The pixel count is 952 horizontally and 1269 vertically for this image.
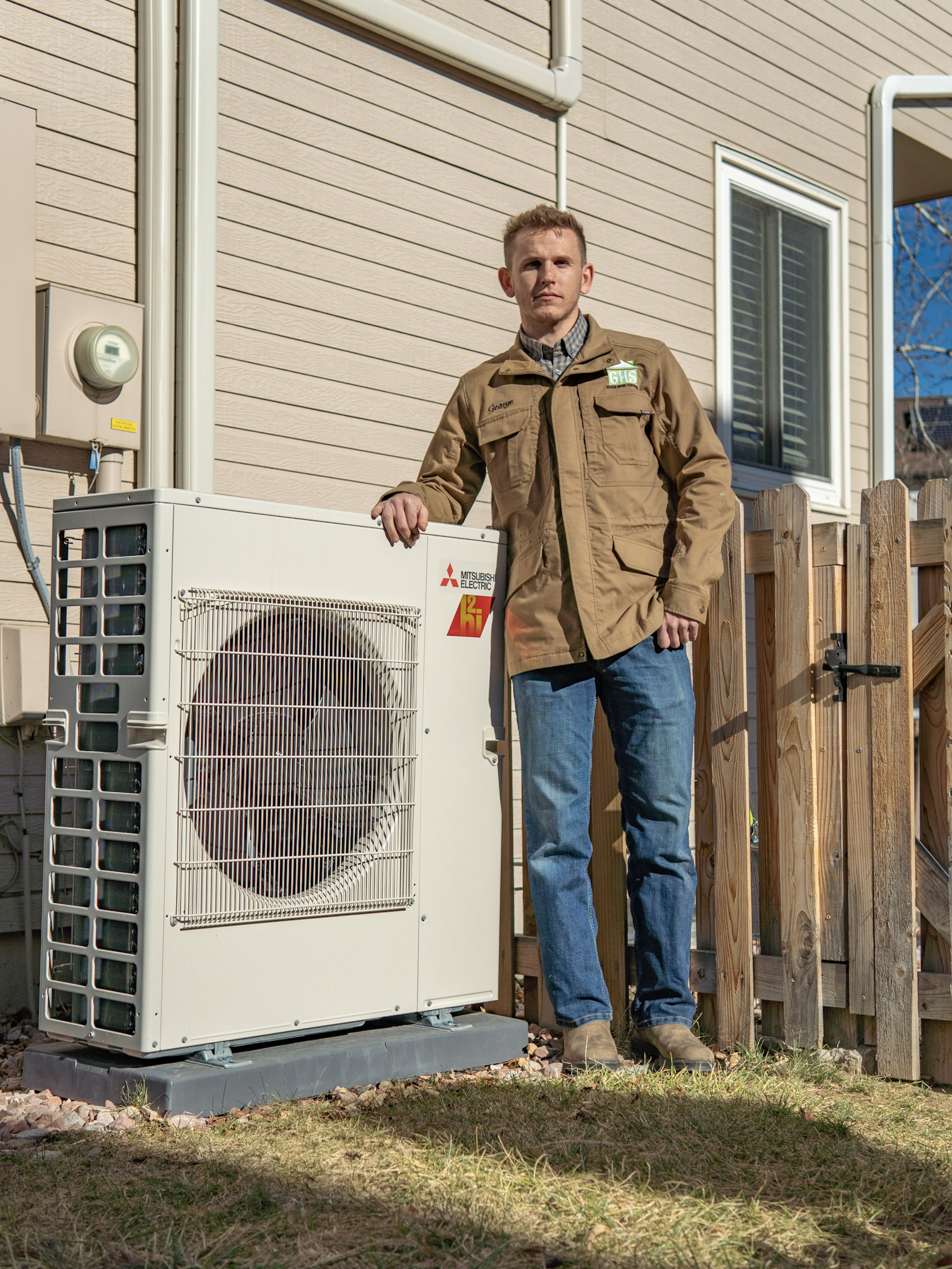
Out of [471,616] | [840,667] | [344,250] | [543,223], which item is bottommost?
[840,667]

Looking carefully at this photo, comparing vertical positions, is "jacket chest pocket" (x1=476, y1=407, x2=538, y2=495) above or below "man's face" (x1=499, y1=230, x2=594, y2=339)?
below

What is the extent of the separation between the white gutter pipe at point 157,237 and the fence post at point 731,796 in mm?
1648

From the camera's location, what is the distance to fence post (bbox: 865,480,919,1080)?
309cm

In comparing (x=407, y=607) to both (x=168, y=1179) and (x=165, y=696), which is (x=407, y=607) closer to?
(x=165, y=696)

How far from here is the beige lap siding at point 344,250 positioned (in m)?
4.11

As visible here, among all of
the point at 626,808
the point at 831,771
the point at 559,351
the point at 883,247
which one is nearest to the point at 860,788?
the point at 831,771

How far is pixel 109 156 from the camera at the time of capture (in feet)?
12.4

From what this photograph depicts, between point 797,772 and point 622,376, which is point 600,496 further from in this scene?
point 797,772

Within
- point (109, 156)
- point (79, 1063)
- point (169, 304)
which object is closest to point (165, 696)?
point (79, 1063)

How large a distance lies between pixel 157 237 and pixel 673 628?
1958 mm

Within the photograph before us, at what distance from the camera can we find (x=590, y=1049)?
3.00 m

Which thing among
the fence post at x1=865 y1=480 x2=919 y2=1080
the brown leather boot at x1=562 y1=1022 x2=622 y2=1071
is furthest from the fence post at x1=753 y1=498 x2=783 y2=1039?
the brown leather boot at x1=562 y1=1022 x2=622 y2=1071

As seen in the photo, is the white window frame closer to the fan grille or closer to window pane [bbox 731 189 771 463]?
window pane [bbox 731 189 771 463]

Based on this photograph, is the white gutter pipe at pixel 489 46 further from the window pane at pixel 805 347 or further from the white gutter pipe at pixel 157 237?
the window pane at pixel 805 347
